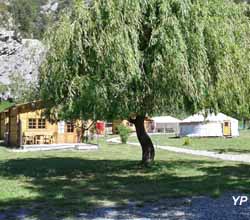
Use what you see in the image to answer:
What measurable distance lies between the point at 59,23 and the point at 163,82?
368 centimetres

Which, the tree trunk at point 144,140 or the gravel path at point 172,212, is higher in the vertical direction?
the tree trunk at point 144,140

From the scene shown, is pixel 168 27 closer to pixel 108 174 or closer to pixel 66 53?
pixel 66 53

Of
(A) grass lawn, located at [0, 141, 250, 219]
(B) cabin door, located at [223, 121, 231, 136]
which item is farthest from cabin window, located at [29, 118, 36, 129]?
(B) cabin door, located at [223, 121, 231, 136]

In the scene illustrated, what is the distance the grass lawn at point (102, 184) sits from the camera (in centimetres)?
951

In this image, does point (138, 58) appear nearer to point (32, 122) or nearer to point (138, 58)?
point (138, 58)

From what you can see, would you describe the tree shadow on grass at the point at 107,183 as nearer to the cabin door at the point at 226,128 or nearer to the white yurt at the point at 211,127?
the white yurt at the point at 211,127

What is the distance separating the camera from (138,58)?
40.6 feet

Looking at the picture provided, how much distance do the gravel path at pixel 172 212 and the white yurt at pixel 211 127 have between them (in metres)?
35.4

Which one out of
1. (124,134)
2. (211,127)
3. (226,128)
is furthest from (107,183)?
(226,128)

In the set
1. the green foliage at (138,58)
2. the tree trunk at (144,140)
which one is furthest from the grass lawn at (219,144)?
the green foliage at (138,58)

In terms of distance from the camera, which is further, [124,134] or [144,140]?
[124,134]

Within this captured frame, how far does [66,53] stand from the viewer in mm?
13109

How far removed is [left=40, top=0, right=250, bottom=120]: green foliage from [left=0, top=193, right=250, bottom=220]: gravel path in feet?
13.7

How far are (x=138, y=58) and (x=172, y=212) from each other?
17.1ft
